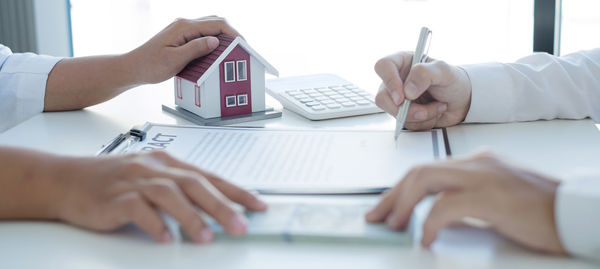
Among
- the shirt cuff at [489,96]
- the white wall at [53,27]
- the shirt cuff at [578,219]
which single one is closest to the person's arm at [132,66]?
the shirt cuff at [489,96]

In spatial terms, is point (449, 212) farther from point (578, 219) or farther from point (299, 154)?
point (299, 154)

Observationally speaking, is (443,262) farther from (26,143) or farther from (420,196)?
(26,143)

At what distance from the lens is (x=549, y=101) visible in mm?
1085

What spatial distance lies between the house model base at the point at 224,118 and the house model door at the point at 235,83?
0.02 metres

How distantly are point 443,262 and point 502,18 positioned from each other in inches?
142

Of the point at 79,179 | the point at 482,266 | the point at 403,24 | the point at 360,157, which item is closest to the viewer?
the point at 482,266

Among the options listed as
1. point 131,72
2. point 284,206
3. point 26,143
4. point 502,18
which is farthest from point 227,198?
point 502,18

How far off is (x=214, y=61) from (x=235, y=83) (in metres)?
0.06

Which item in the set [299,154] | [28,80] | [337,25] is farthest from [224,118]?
[337,25]

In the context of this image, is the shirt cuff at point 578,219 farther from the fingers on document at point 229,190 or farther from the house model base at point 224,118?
the house model base at point 224,118

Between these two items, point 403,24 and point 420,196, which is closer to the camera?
point 420,196

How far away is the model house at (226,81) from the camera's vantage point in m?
1.08

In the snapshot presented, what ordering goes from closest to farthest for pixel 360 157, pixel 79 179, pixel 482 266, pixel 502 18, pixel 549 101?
pixel 482 266, pixel 79 179, pixel 360 157, pixel 549 101, pixel 502 18

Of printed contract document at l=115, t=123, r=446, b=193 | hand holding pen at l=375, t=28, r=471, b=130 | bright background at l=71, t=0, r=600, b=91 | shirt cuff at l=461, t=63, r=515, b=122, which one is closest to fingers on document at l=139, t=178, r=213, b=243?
printed contract document at l=115, t=123, r=446, b=193
